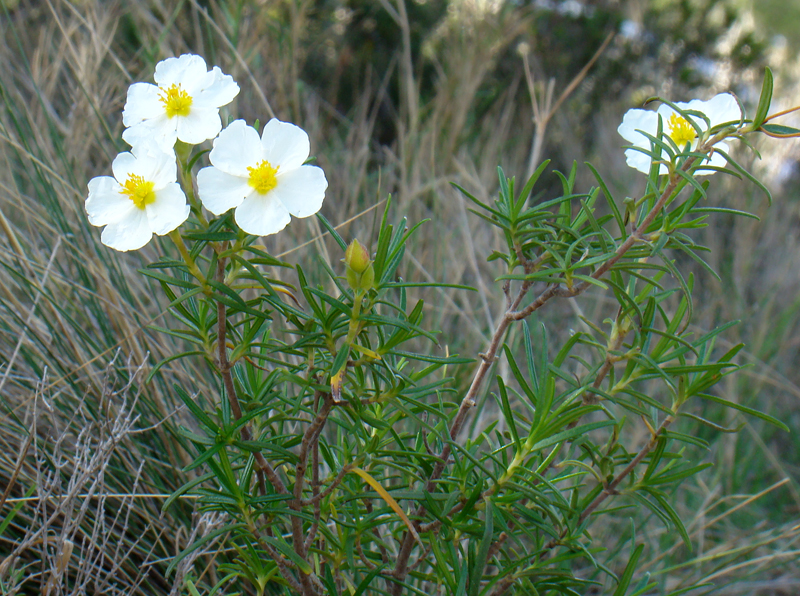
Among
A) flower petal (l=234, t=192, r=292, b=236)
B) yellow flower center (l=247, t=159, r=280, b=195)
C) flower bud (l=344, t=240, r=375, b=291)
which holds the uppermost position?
yellow flower center (l=247, t=159, r=280, b=195)

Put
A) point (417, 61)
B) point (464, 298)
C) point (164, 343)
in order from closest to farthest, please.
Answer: point (164, 343) → point (464, 298) → point (417, 61)

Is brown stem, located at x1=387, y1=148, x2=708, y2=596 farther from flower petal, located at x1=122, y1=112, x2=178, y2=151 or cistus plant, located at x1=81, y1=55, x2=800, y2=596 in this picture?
flower petal, located at x1=122, y1=112, x2=178, y2=151

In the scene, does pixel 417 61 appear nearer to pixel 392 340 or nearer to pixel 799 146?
pixel 799 146

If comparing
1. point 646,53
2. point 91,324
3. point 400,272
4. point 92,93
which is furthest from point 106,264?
point 646,53

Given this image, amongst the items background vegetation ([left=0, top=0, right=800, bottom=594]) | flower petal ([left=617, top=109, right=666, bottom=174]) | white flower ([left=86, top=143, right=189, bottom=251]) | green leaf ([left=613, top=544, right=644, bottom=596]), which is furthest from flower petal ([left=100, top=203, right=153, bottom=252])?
green leaf ([left=613, top=544, right=644, bottom=596])

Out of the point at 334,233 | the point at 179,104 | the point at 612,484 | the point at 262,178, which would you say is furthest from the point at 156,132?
the point at 612,484

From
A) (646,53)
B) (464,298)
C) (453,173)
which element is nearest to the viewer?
(464,298)

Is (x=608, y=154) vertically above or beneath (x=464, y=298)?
beneath

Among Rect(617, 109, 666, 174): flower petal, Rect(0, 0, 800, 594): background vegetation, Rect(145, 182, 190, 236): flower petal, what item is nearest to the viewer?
Rect(145, 182, 190, 236): flower petal
